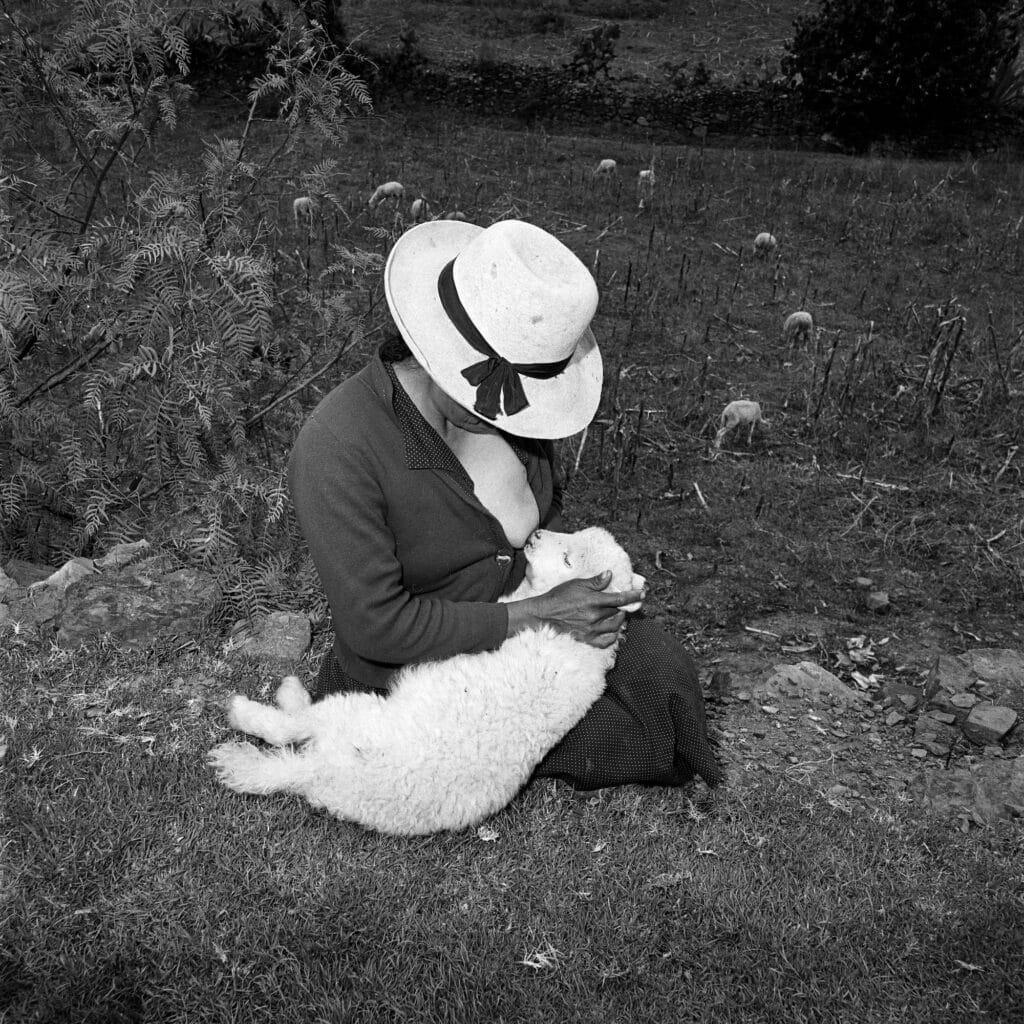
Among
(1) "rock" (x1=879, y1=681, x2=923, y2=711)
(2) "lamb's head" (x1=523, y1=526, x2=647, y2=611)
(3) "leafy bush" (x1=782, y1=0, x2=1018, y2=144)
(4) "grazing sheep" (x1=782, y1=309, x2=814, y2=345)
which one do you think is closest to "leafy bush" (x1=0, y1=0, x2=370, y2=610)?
(2) "lamb's head" (x1=523, y1=526, x2=647, y2=611)

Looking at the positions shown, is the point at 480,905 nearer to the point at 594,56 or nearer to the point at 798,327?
the point at 798,327

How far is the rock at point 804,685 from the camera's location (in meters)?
3.90

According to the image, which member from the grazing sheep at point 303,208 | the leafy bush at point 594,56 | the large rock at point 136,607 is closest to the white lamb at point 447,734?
the large rock at point 136,607

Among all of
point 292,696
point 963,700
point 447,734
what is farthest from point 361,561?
point 963,700

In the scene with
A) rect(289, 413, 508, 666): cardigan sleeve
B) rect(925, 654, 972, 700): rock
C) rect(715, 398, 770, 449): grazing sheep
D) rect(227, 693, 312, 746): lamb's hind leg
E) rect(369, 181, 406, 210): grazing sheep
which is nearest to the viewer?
rect(289, 413, 508, 666): cardigan sleeve

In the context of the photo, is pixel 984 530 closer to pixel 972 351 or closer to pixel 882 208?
pixel 972 351

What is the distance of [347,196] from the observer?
8.67 m

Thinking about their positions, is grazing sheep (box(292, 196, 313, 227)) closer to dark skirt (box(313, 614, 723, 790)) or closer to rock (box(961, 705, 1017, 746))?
dark skirt (box(313, 614, 723, 790))

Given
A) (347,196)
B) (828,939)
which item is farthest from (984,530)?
(347,196)

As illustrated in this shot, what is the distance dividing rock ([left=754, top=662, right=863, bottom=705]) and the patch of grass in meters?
0.59

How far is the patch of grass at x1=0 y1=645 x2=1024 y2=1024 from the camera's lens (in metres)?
2.55

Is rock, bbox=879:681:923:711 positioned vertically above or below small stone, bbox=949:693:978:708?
below

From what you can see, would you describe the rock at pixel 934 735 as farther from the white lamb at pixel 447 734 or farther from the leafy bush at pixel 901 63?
the leafy bush at pixel 901 63

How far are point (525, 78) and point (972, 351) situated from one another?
767 centimetres
